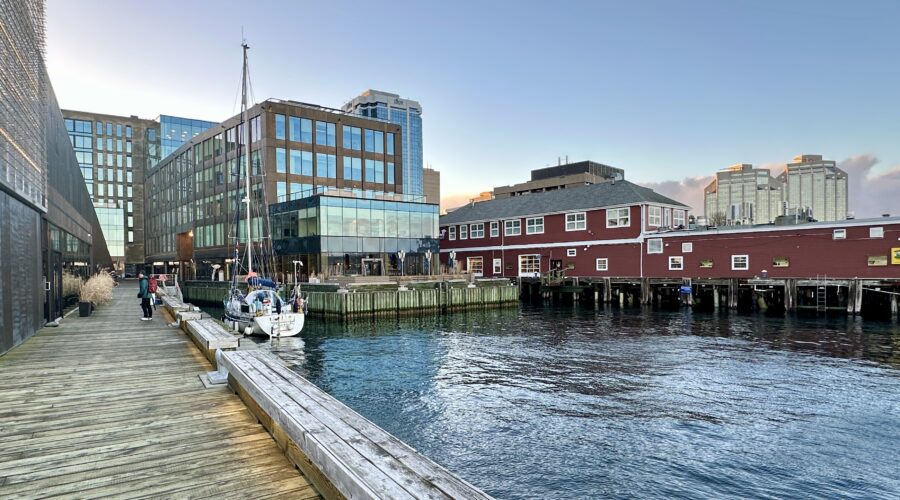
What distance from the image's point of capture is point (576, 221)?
51.6 m

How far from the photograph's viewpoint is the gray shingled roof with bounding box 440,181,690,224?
4850 cm

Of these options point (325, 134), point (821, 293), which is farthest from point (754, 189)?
point (325, 134)

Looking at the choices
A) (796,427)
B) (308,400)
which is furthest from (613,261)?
(308,400)

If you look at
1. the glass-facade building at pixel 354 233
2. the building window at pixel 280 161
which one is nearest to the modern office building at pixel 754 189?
the glass-facade building at pixel 354 233

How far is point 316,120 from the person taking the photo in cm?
6094

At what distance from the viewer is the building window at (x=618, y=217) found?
47428 millimetres

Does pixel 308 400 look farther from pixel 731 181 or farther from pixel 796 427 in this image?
pixel 731 181

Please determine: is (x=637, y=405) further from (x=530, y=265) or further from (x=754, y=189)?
(x=754, y=189)

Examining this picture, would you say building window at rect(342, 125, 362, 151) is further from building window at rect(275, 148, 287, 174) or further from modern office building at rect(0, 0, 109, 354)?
modern office building at rect(0, 0, 109, 354)

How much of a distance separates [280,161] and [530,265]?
32.1 meters

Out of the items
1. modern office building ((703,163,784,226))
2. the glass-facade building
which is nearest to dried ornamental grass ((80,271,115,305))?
the glass-facade building

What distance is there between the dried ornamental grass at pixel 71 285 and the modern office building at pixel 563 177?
99277 mm

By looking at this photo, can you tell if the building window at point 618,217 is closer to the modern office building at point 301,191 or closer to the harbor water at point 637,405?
the modern office building at point 301,191

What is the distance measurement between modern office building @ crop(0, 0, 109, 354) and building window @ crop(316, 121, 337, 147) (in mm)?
39232
